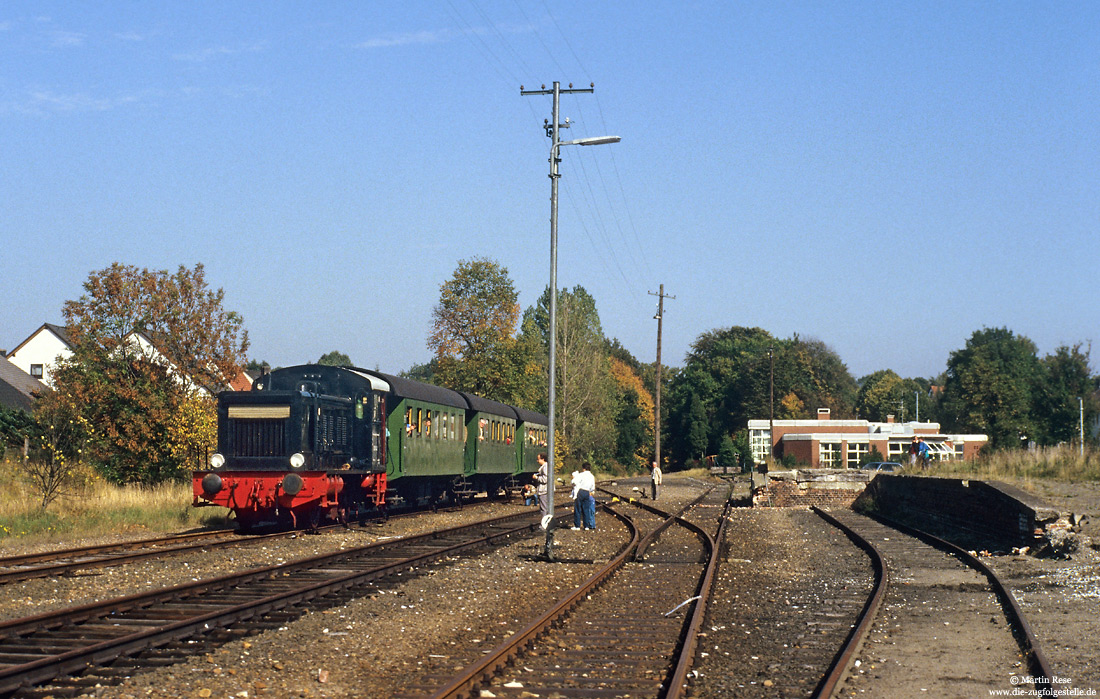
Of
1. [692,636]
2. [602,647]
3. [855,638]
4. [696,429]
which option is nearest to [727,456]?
[696,429]

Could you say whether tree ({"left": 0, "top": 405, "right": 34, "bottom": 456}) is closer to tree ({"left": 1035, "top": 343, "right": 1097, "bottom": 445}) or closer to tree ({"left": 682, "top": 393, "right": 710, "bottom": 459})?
tree ({"left": 1035, "top": 343, "right": 1097, "bottom": 445})

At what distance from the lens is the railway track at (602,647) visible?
781 cm

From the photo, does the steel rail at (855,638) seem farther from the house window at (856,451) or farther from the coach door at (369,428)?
the house window at (856,451)

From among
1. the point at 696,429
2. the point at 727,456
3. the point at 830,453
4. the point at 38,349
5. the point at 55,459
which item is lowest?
the point at 727,456

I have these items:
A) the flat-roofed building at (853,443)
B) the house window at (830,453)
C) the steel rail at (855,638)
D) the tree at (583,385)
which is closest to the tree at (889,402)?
the flat-roofed building at (853,443)

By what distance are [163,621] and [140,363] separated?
881 inches

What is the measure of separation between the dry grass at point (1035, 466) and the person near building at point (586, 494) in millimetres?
10295

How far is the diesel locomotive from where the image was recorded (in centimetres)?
1931

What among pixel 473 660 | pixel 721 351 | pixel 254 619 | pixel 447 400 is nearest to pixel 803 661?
pixel 473 660

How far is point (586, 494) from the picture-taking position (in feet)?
73.7

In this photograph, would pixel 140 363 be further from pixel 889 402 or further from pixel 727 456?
pixel 889 402

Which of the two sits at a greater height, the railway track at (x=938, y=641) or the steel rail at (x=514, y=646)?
the steel rail at (x=514, y=646)

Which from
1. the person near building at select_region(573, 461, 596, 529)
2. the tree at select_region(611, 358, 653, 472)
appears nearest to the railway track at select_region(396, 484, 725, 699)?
the person near building at select_region(573, 461, 596, 529)

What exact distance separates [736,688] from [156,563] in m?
10.1
